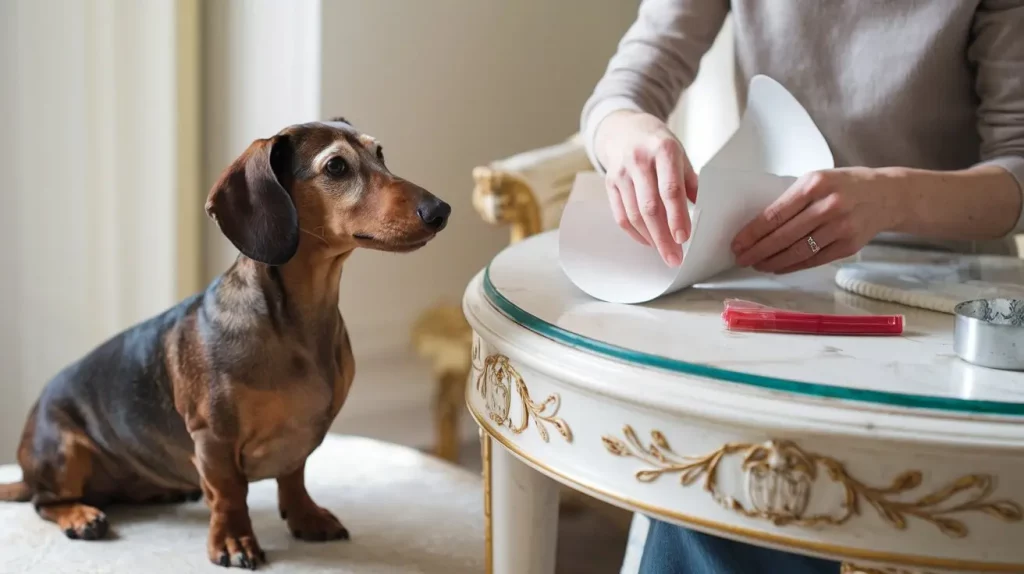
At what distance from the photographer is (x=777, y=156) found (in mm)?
1112

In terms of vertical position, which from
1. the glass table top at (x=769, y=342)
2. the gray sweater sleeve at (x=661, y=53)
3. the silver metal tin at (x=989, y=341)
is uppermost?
the gray sweater sleeve at (x=661, y=53)

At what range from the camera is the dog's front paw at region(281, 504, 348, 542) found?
39.2 inches

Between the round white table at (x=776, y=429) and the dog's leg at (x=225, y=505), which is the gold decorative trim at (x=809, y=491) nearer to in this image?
the round white table at (x=776, y=429)

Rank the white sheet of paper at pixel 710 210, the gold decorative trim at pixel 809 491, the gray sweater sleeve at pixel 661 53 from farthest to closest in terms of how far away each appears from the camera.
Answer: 1. the gray sweater sleeve at pixel 661 53
2. the white sheet of paper at pixel 710 210
3. the gold decorative trim at pixel 809 491

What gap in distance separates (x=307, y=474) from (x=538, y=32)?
1.38m

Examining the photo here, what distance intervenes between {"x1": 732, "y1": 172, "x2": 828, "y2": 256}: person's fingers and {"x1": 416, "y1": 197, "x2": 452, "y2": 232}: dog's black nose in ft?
0.92

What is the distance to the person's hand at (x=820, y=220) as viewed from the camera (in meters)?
0.92

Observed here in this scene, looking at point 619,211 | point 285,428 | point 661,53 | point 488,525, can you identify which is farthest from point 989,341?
point 661,53

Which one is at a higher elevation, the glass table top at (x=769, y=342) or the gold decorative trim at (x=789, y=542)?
the glass table top at (x=769, y=342)

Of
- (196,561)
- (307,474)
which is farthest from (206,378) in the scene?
(307,474)

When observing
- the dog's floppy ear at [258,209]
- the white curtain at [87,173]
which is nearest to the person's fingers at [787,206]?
the dog's floppy ear at [258,209]

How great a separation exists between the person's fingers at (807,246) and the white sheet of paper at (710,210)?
0.04m

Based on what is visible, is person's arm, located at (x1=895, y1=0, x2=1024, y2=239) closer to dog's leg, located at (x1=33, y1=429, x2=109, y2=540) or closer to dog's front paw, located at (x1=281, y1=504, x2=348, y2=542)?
dog's front paw, located at (x1=281, y1=504, x2=348, y2=542)

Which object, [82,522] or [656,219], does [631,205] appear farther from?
[82,522]
